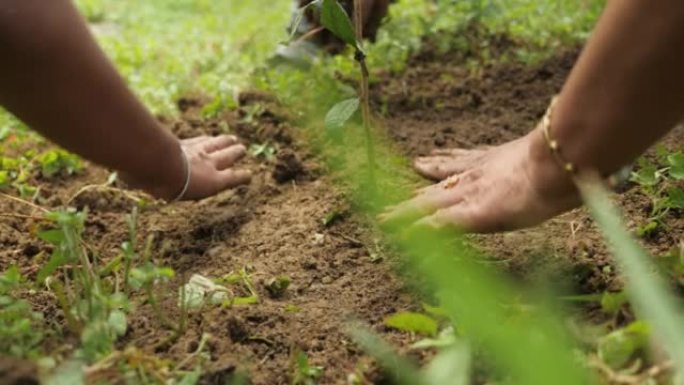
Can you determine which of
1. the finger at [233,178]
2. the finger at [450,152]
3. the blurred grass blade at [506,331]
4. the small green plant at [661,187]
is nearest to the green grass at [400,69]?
the blurred grass blade at [506,331]

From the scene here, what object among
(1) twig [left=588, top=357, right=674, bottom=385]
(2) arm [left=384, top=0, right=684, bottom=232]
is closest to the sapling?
(2) arm [left=384, top=0, right=684, bottom=232]

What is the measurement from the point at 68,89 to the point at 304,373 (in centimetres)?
62

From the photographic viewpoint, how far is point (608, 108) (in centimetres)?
134

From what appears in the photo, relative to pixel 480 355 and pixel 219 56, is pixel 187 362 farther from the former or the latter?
pixel 219 56

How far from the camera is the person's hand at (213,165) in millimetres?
2043

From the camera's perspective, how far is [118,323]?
1395 millimetres

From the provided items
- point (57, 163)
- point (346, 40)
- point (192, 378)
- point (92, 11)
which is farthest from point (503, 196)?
point (92, 11)

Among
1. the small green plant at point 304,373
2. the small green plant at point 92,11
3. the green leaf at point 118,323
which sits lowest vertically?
the small green plant at point 92,11

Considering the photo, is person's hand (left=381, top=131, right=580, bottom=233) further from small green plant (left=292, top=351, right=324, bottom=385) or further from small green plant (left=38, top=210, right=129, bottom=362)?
small green plant (left=38, top=210, right=129, bottom=362)

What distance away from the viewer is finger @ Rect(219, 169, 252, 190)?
214 cm

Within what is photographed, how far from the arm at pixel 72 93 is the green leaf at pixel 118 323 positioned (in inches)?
13.8

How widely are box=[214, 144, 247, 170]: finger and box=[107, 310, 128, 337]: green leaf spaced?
79 cm

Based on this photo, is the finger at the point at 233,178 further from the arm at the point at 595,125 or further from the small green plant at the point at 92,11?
the small green plant at the point at 92,11

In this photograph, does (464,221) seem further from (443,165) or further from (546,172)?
(443,165)
